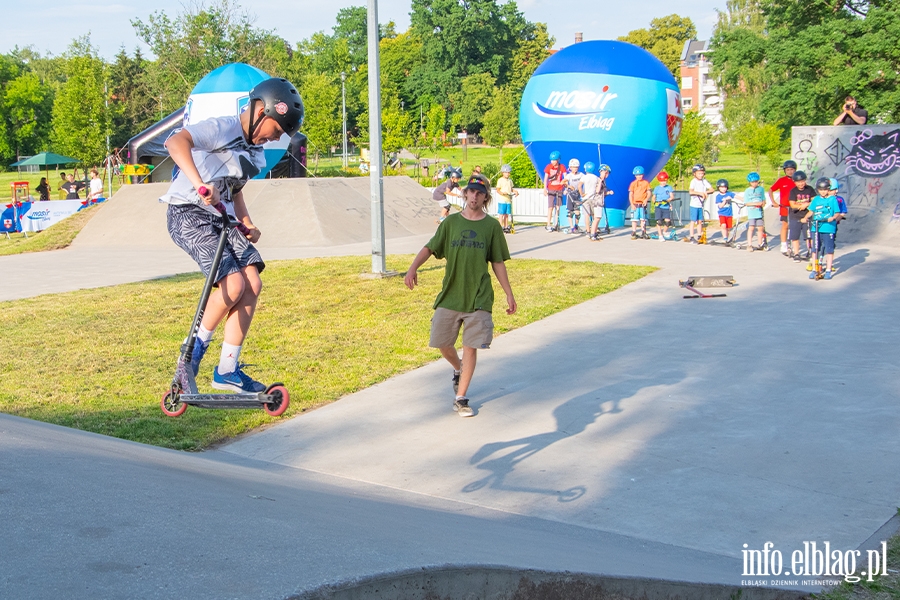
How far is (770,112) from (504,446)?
101 feet

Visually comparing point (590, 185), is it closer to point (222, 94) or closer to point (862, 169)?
point (862, 169)

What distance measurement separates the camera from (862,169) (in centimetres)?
1900

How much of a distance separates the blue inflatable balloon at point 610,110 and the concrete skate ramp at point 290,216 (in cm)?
460

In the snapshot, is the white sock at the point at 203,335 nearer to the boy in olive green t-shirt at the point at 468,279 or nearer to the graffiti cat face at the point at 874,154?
the boy in olive green t-shirt at the point at 468,279

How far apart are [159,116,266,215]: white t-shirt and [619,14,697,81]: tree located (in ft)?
360

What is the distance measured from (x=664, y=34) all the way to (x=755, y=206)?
102274 millimetres

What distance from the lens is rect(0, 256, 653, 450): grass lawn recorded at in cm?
691

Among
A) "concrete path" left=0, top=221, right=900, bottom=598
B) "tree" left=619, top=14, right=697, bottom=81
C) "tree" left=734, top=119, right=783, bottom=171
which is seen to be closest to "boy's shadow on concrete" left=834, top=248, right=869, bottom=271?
"concrete path" left=0, top=221, right=900, bottom=598

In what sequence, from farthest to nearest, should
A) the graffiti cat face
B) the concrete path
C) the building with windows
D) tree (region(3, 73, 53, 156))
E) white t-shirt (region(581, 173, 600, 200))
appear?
the building with windows < tree (region(3, 73, 53, 156)) < white t-shirt (region(581, 173, 600, 200)) < the graffiti cat face < the concrete path

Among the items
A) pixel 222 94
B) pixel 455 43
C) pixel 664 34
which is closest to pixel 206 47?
pixel 222 94

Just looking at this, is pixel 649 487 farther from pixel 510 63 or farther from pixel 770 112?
pixel 510 63

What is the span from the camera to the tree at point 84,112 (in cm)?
3672

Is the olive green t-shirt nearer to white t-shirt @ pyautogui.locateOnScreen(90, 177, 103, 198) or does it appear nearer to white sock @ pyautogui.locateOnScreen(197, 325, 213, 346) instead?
white sock @ pyautogui.locateOnScreen(197, 325, 213, 346)

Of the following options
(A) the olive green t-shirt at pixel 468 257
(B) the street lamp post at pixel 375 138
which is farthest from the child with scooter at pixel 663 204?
(A) the olive green t-shirt at pixel 468 257
